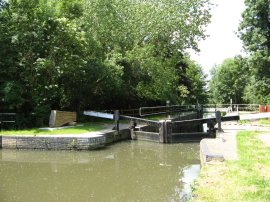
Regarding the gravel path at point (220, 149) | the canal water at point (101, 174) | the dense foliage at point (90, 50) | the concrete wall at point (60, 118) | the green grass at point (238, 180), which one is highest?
the dense foliage at point (90, 50)

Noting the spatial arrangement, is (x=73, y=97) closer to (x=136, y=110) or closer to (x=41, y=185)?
(x=136, y=110)

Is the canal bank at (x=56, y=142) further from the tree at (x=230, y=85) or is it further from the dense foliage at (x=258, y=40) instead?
the tree at (x=230, y=85)

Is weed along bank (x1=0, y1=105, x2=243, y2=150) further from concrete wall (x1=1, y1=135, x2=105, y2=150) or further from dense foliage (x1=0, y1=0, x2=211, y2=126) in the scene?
dense foliage (x1=0, y1=0, x2=211, y2=126)

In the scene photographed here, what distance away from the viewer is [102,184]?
1071 centimetres

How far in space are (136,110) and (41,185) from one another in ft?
67.6

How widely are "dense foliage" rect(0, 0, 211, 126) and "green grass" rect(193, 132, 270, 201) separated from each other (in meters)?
13.8

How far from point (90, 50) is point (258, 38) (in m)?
15.0

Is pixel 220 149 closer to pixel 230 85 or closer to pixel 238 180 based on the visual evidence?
pixel 238 180

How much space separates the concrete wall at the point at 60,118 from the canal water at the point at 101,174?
362 centimetres

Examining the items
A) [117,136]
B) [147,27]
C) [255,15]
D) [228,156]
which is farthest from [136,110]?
[228,156]

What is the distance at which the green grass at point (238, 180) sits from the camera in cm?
704

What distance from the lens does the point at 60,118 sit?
21031 millimetres

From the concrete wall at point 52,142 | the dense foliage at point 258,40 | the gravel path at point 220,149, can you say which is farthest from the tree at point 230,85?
the gravel path at point 220,149

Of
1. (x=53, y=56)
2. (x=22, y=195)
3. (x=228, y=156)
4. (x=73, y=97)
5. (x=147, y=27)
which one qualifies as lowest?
(x=22, y=195)
